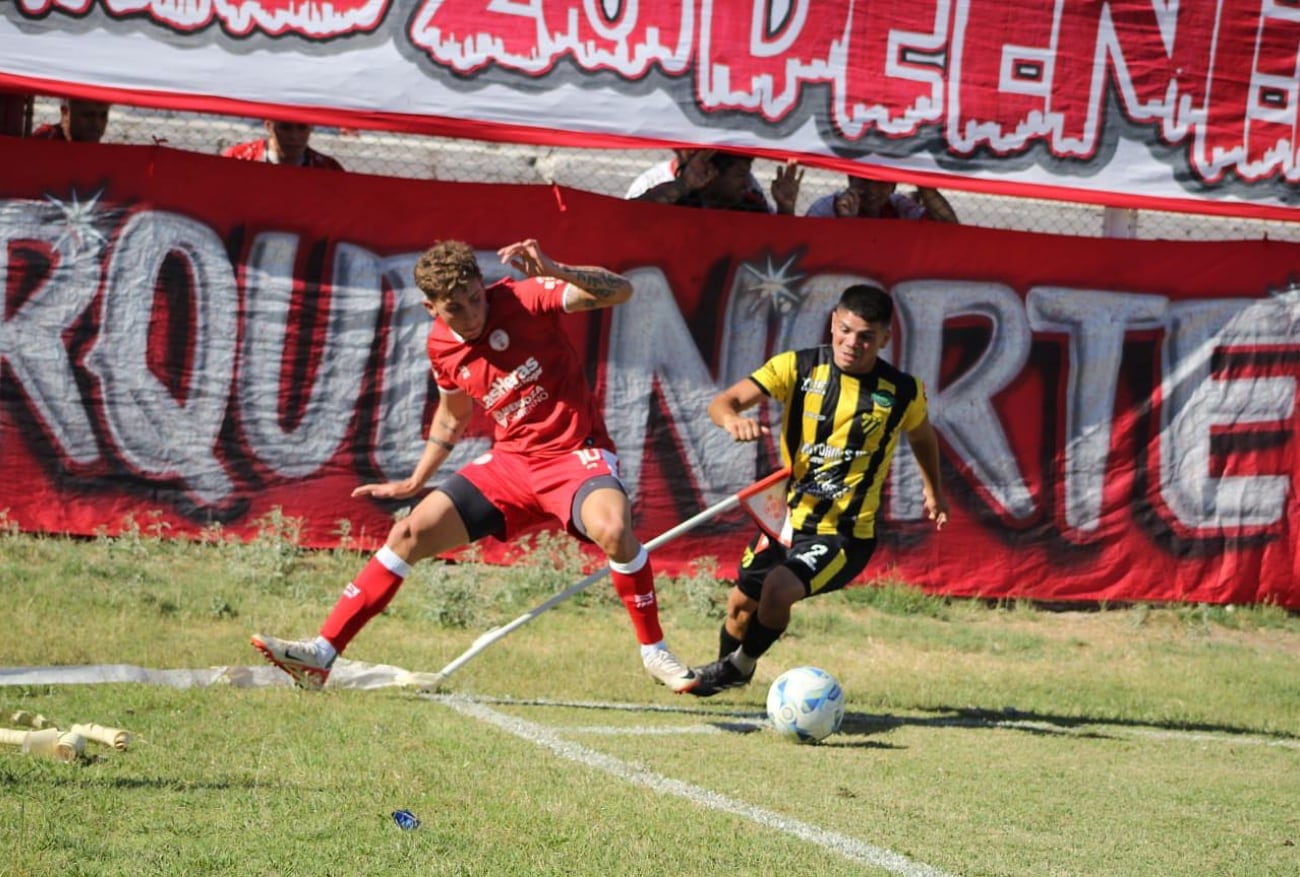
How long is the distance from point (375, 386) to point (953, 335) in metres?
3.63

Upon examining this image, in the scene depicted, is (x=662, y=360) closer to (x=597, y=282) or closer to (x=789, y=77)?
(x=789, y=77)

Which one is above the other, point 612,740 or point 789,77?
point 789,77

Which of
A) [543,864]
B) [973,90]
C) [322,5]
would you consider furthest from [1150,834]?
[322,5]

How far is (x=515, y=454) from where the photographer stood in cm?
777

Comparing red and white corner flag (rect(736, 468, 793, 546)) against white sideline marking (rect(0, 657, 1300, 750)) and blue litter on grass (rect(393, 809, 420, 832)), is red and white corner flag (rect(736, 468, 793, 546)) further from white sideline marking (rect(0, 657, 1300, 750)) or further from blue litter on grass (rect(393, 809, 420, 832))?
blue litter on grass (rect(393, 809, 420, 832))

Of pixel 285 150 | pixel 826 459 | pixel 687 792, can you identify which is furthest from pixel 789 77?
pixel 687 792

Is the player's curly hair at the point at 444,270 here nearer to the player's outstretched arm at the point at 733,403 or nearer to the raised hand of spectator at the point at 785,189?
the player's outstretched arm at the point at 733,403

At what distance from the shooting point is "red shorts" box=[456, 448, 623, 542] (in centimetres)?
754

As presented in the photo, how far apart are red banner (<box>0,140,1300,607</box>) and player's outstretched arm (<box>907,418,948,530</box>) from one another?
2486mm

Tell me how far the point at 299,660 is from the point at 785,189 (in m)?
5.03

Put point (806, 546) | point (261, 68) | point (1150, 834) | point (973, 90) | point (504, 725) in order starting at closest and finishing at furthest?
point (1150, 834)
point (504, 725)
point (806, 546)
point (261, 68)
point (973, 90)

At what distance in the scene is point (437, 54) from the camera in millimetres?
9758

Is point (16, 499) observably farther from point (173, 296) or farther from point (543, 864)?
point (543, 864)

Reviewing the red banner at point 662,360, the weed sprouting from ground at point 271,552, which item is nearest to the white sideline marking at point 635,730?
the weed sprouting from ground at point 271,552
